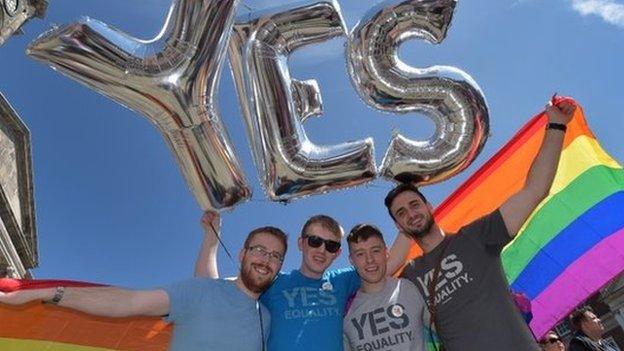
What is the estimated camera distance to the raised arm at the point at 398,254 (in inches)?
143

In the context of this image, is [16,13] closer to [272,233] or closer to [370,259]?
[272,233]

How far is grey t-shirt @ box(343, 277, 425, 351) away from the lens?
2805 millimetres

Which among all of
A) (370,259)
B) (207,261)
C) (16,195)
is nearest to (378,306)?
(370,259)

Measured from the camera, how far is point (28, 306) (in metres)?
3.69

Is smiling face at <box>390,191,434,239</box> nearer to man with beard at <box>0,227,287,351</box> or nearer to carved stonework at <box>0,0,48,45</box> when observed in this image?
man with beard at <box>0,227,287,351</box>

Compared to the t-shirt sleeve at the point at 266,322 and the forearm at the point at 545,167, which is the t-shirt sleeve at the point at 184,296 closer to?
the t-shirt sleeve at the point at 266,322

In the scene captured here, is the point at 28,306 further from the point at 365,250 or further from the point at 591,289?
the point at 591,289

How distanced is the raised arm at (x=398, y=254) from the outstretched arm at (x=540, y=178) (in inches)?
29.4

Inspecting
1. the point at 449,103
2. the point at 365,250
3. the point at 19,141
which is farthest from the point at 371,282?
the point at 19,141

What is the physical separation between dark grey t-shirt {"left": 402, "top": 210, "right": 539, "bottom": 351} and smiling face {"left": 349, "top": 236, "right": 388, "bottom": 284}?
250 mm

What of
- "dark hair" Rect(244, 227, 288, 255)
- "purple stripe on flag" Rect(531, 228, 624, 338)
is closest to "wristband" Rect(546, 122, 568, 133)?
"dark hair" Rect(244, 227, 288, 255)

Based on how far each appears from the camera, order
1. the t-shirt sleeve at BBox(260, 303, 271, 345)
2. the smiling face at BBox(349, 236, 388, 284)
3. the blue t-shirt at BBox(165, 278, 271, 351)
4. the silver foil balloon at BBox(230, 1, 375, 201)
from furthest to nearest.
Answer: the silver foil balloon at BBox(230, 1, 375, 201) → the smiling face at BBox(349, 236, 388, 284) → the t-shirt sleeve at BBox(260, 303, 271, 345) → the blue t-shirt at BBox(165, 278, 271, 351)

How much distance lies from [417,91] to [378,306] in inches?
64.3

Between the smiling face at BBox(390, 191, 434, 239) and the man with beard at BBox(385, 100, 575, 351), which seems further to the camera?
the smiling face at BBox(390, 191, 434, 239)
